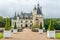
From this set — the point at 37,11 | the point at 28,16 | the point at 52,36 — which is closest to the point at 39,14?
the point at 37,11

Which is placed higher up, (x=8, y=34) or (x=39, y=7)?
(x=39, y=7)

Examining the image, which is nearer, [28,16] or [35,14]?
[35,14]

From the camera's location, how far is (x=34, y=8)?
7012cm

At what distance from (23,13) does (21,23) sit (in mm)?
4451

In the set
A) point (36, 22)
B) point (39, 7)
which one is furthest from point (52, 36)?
point (39, 7)

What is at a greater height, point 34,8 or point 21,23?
point 34,8

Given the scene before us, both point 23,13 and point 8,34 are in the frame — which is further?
point 23,13

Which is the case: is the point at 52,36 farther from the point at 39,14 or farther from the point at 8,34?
the point at 39,14

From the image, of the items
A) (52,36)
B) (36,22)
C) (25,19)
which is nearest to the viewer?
(52,36)

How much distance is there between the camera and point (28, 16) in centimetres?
7469

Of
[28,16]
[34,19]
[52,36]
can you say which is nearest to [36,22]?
[34,19]

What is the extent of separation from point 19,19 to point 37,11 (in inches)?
336

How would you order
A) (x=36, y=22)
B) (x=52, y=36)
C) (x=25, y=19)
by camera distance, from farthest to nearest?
(x=25, y=19)
(x=36, y=22)
(x=52, y=36)

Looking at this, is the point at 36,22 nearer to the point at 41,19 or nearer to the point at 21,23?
the point at 41,19
